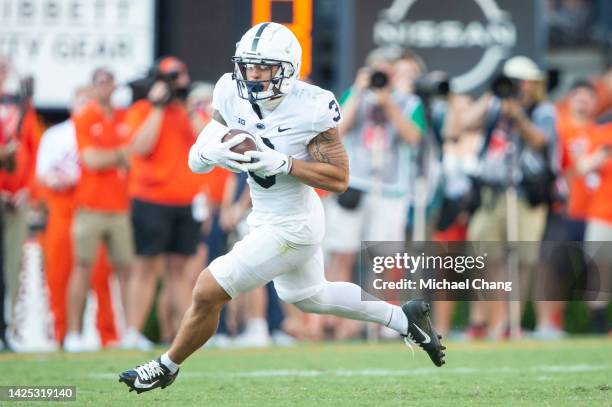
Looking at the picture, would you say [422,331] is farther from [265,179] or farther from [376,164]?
[376,164]

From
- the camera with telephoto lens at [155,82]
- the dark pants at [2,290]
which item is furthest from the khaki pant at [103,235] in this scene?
the camera with telephoto lens at [155,82]

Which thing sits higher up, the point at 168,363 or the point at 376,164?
the point at 376,164

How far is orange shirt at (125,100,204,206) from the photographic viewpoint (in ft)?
32.5

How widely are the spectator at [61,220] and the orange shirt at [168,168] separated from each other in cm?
48

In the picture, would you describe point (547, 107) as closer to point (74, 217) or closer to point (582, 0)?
point (74, 217)

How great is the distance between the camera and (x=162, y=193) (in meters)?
9.91

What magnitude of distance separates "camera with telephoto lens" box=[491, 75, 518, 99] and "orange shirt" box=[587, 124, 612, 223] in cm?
123

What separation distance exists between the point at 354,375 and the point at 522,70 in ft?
12.2

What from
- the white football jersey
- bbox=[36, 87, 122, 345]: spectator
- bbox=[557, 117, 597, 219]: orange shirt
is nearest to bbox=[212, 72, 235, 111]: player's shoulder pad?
the white football jersey

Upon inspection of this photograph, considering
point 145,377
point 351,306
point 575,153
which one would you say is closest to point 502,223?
point 575,153

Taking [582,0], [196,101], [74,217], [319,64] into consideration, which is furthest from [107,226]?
[582,0]

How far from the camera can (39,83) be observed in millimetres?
11633

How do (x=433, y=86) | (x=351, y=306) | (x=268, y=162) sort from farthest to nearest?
(x=433, y=86)
(x=351, y=306)
(x=268, y=162)

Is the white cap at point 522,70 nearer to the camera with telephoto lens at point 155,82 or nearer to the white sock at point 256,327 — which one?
the camera with telephoto lens at point 155,82
